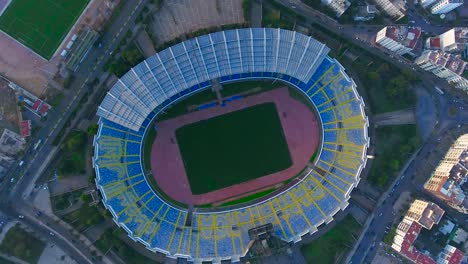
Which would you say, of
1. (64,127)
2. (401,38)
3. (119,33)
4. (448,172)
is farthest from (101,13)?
(448,172)

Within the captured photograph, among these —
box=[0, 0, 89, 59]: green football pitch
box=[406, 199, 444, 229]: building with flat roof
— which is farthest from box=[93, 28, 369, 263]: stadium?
box=[0, 0, 89, 59]: green football pitch

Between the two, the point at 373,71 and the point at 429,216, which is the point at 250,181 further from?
the point at 429,216

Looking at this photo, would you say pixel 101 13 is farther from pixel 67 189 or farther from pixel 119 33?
pixel 67 189

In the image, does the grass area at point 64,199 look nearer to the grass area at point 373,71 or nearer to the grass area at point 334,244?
the grass area at point 334,244

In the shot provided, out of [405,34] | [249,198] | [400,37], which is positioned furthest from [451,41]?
[249,198]

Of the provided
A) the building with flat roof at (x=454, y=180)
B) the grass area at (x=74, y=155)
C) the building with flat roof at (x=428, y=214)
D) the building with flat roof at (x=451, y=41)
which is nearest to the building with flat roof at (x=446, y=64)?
the building with flat roof at (x=451, y=41)

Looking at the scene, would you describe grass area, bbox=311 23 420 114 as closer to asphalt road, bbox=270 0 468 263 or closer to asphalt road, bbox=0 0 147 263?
→ asphalt road, bbox=270 0 468 263
